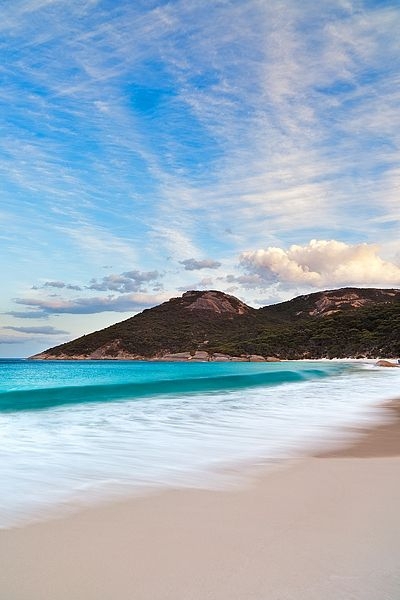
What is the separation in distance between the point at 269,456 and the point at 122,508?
3.69 meters

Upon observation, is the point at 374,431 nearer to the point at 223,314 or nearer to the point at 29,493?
the point at 29,493

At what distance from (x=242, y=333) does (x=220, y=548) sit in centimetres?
15044

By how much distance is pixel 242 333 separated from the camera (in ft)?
504

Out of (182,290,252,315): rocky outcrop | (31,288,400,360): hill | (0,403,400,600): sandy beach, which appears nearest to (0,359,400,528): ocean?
(0,403,400,600): sandy beach

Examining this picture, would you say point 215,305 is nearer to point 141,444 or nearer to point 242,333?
point 242,333

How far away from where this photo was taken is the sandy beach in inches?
128

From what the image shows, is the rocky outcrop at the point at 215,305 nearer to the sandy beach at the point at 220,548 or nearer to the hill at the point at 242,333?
the hill at the point at 242,333

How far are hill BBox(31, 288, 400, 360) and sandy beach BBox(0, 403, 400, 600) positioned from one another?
96.2 meters

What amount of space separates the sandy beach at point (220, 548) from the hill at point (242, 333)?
96.2 meters

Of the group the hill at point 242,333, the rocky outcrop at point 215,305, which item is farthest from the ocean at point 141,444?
the rocky outcrop at point 215,305

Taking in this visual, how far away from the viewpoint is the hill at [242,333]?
11138cm

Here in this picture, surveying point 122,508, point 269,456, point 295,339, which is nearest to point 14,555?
point 122,508

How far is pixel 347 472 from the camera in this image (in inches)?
266

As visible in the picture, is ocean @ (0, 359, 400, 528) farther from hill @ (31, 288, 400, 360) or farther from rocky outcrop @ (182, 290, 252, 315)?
rocky outcrop @ (182, 290, 252, 315)
